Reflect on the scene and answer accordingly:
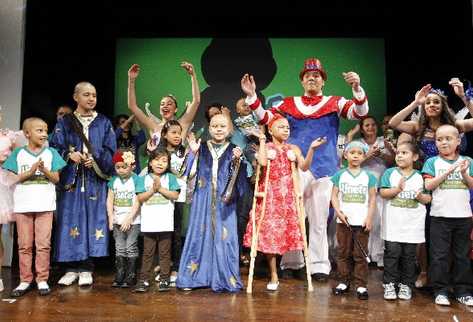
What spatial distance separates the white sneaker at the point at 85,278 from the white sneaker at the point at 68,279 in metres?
0.09

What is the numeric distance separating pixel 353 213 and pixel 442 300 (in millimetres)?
899

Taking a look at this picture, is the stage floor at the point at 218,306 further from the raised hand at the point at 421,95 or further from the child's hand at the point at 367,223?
the raised hand at the point at 421,95

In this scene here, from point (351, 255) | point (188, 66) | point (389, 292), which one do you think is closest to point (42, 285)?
point (188, 66)

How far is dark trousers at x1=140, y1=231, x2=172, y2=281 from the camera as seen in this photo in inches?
164

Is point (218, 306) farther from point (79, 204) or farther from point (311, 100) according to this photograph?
point (311, 100)

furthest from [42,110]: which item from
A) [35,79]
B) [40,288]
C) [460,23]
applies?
[460,23]

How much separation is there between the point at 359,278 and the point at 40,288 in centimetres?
253

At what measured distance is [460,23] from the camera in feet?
18.0

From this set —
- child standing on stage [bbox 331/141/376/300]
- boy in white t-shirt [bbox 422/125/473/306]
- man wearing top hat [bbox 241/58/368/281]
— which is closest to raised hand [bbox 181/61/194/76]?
man wearing top hat [bbox 241/58/368/281]

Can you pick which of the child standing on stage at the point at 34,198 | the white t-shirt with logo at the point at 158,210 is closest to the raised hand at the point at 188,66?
the white t-shirt with logo at the point at 158,210

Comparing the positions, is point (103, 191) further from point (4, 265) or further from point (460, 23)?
point (460, 23)

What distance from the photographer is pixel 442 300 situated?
3.77 metres

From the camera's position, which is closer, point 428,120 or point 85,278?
point 428,120

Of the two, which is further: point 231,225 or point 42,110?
point 42,110
